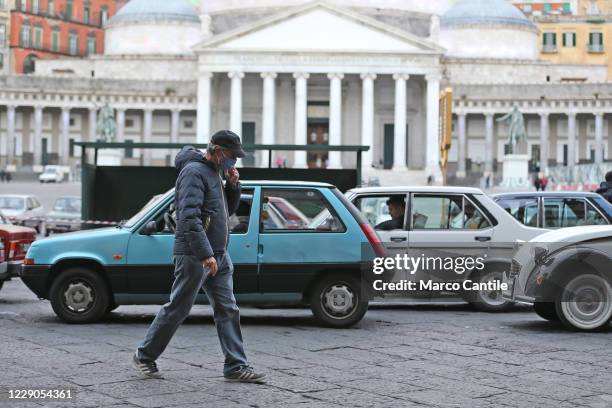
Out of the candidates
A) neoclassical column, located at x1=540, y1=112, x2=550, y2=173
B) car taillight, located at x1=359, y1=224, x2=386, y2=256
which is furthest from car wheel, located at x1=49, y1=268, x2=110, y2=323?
neoclassical column, located at x1=540, y1=112, x2=550, y2=173

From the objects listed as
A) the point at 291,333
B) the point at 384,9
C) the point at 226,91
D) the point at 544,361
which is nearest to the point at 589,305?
the point at 544,361

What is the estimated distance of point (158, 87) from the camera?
87.8 m

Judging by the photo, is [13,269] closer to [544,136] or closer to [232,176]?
[232,176]

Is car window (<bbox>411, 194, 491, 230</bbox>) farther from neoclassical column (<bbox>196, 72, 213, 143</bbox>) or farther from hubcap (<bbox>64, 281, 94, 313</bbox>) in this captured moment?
neoclassical column (<bbox>196, 72, 213, 143</bbox>)

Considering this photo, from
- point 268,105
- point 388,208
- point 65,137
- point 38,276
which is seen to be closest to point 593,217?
point 388,208

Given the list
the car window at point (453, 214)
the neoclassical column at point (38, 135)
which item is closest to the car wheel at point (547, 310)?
the car window at point (453, 214)

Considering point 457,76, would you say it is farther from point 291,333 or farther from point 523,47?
point 291,333

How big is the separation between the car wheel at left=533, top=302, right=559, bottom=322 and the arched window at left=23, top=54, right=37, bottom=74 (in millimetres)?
91493

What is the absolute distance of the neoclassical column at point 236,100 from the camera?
80250 mm

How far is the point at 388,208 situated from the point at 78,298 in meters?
4.57

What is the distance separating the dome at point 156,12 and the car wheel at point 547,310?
8400cm

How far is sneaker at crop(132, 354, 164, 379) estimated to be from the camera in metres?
10.2

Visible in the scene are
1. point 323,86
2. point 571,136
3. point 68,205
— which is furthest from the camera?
point 571,136

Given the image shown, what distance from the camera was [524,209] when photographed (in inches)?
706
